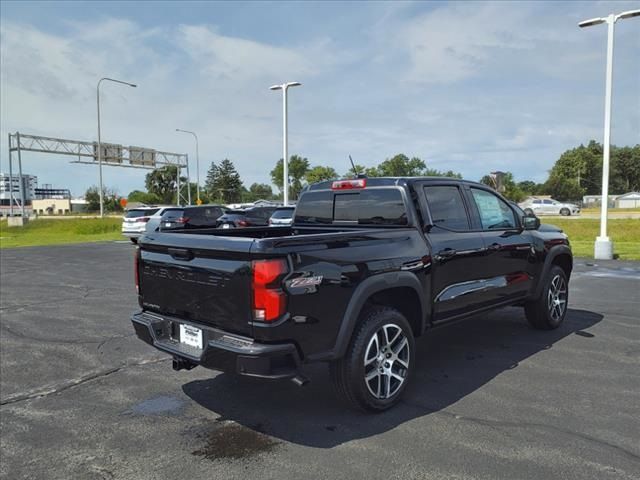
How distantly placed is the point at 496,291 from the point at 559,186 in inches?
3744

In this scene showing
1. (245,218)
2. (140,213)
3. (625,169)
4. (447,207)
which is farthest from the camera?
(625,169)

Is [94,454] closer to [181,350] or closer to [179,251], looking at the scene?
[181,350]

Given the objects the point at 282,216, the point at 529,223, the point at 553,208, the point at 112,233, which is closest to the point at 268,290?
the point at 529,223

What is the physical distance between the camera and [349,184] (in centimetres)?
480

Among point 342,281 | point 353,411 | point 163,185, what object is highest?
point 163,185

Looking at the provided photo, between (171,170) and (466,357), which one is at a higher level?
(171,170)

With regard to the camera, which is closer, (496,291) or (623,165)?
(496,291)

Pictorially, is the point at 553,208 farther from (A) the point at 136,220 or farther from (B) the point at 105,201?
(B) the point at 105,201

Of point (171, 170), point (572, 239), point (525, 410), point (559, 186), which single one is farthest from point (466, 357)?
point (171, 170)

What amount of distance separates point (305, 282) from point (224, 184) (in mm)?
116472

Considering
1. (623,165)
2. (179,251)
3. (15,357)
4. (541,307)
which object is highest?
(623,165)

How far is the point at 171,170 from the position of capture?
106m

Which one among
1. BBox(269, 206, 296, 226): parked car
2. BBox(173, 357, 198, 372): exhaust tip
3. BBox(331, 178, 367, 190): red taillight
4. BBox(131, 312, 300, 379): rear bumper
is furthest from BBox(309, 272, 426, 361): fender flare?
BBox(269, 206, 296, 226): parked car

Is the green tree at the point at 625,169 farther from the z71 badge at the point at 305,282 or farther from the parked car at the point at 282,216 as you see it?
the z71 badge at the point at 305,282
